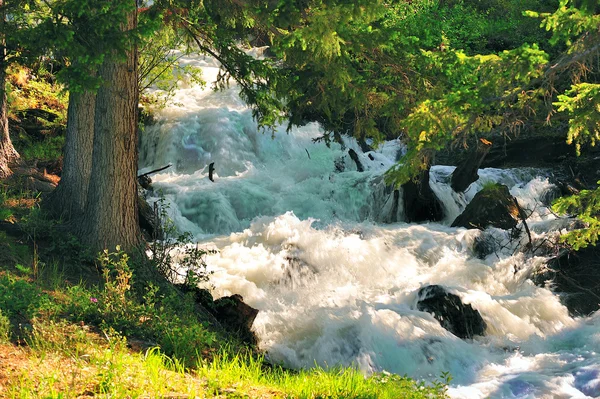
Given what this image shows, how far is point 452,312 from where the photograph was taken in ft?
33.2

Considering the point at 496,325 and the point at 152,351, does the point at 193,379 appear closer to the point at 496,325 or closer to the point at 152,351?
the point at 152,351

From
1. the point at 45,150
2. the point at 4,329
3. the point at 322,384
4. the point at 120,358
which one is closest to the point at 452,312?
the point at 322,384

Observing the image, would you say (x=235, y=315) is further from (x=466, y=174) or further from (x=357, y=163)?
(x=357, y=163)

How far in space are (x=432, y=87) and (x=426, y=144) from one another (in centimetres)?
297

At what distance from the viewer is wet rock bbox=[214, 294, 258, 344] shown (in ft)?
28.6

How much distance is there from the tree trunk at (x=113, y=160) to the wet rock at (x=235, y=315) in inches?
61.6

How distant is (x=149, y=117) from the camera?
21.2m

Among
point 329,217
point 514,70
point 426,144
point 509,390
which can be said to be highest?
point 514,70

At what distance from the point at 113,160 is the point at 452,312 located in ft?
19.4

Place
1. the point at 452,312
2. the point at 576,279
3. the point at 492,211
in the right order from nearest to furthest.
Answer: the point at 452,312, the point at 576,279, the point at 492,211

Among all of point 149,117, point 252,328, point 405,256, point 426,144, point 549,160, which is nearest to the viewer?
point 426,144

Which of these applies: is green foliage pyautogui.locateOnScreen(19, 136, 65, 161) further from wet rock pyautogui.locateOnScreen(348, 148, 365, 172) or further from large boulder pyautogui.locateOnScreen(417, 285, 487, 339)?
large boulder pyautogui.locateOnScreen(417, 285, 487, 339)

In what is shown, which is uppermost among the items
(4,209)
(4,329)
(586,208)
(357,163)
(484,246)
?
(357,163)

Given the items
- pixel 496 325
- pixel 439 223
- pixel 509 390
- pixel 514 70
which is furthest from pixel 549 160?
pixel 514 70
